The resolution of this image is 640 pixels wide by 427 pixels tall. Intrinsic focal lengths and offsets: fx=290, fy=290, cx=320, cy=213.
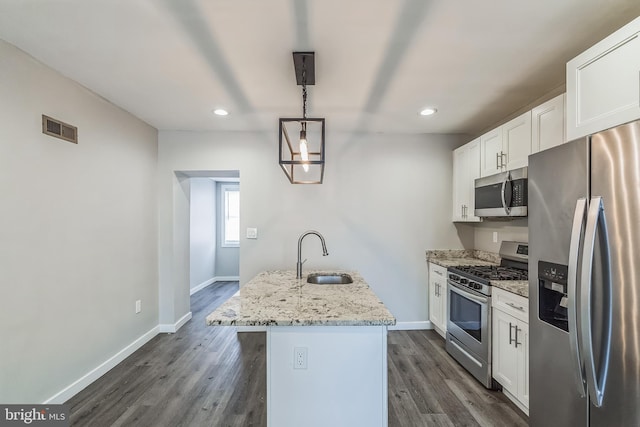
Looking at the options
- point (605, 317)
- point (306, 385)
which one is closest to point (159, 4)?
point (306, 385)

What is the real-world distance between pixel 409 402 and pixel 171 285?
298cm

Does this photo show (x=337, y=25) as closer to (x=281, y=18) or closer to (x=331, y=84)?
(x=281, y=18)

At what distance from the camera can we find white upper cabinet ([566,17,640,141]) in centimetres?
133

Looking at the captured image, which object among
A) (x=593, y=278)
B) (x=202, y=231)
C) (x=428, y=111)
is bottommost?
(x=202, y=231)

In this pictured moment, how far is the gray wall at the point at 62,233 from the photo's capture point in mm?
1869

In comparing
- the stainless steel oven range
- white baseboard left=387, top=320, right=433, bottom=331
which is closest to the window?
white baseboard left=387, top=320, right=433, bottom=331

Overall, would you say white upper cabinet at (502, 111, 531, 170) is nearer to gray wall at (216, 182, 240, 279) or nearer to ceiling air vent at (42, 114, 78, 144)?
ceiling air vent at (42, 114, 78, 144)

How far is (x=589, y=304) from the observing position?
1.27m

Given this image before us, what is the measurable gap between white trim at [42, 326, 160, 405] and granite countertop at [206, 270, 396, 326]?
161cm

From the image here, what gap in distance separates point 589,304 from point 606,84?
1093 mm

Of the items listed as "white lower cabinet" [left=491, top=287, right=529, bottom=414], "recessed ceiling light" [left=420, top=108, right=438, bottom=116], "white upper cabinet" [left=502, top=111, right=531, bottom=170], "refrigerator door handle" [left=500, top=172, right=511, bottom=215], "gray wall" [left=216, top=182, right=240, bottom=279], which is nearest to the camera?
"white lower cabinet" [left=491, top=287, right=529, bottom=414]

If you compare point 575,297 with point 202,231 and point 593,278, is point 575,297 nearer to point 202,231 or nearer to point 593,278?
point 593,278

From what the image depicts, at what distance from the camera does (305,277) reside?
2.85m

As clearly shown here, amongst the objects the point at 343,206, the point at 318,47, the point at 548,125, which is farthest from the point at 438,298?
the point at 318,47
